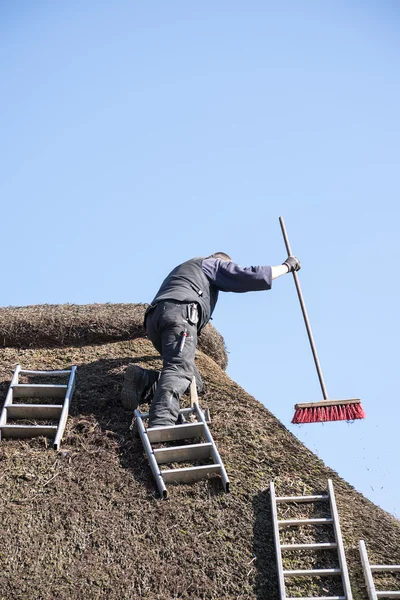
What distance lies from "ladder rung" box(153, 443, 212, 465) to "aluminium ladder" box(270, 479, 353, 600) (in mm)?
665

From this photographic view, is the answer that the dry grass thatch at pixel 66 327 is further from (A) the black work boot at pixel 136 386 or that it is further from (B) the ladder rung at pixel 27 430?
(B) the ladder rung at pixel 27 430

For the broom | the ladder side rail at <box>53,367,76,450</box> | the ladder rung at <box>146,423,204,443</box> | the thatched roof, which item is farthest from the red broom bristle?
the ladder side rail at <box>53,367,76,450</box>

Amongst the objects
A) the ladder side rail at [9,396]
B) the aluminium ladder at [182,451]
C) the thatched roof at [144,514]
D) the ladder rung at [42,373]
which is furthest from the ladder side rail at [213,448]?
the ladder side rail at [9,396]

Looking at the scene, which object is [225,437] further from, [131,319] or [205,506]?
[131,319]

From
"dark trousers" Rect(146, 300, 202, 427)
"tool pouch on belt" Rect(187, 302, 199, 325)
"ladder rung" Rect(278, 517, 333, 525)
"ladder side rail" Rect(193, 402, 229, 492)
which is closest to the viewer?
"ladder rung" Rect(278, 517, 333, 525)

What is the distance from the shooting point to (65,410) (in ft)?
22.7

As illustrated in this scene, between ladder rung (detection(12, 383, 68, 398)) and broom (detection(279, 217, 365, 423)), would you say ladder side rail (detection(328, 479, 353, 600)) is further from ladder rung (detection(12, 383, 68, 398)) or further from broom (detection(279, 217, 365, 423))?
ladder rung (detection(12, 383, 68, 398))

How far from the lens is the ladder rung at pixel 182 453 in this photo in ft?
20.9

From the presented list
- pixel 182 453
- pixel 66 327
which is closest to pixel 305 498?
pixel 182 453

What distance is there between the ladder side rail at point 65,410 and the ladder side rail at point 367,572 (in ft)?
8.96

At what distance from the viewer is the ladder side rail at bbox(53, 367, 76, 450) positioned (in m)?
6.61

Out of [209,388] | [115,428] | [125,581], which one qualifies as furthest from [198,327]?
[125,581]

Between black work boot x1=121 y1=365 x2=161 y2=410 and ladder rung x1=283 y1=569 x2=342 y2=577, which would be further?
black work boot x1=121 y1=365 x2=161 y2=410

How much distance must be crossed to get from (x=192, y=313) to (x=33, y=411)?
178cm
